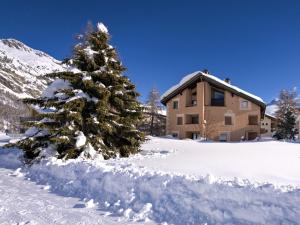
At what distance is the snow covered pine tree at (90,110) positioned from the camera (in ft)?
44.5

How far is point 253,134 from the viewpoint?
38188 millimetres

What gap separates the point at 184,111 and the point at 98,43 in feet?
78.9

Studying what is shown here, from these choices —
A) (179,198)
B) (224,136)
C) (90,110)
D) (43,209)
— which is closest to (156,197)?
(179,198)

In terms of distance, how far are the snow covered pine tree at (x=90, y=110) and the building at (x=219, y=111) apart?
2124 centimetres

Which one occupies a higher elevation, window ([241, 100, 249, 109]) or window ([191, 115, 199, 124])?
window ([241, 100, 249, 109])

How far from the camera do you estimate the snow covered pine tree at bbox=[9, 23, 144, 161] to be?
13562mm

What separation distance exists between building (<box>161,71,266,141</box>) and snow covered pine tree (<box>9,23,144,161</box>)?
2124cm

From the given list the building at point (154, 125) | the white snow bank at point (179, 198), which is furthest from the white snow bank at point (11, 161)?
the building at point (154, 125)

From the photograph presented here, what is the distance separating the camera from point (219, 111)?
37094 millimetres

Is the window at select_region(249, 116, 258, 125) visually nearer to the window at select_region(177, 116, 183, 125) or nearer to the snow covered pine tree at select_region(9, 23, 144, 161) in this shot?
the window at select_region(177, 116, 183, 125)

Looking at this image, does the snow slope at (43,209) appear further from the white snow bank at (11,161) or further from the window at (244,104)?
the window at (244,104)

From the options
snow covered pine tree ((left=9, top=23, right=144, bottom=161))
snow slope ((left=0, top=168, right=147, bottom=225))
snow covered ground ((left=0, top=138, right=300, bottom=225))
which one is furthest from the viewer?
snow covered pine tree ((left=9, top=23, right=144, bottom=161))

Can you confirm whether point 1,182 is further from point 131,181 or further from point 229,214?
point 229,214

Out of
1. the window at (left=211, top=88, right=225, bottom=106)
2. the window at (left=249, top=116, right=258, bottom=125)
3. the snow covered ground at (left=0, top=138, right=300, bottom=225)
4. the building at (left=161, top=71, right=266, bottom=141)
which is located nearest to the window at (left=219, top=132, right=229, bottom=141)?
the building at (left=161, top=71, right=266, bottom=141)
